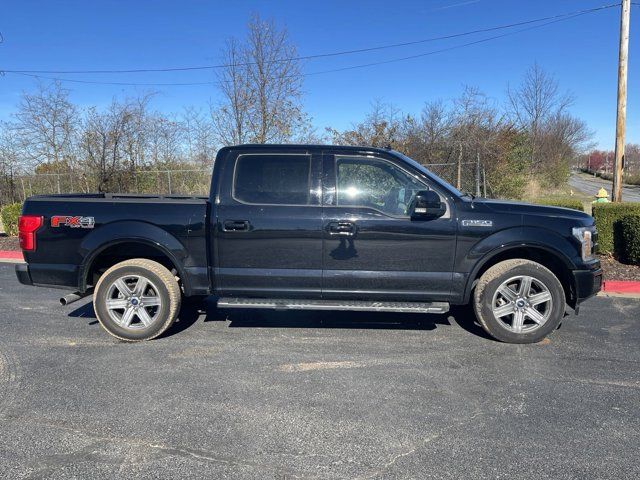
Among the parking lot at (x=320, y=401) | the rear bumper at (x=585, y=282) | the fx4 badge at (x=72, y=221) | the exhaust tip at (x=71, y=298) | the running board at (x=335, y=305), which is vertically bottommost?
the parking lot at (x=320, y=401)

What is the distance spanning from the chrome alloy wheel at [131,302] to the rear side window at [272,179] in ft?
4.36

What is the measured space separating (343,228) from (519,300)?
186cm

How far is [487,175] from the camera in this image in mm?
15422

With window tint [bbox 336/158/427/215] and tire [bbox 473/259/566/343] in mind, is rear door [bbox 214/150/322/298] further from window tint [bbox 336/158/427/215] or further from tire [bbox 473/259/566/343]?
tire [bbox 473/259/566/343]

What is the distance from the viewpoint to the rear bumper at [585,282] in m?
4.48

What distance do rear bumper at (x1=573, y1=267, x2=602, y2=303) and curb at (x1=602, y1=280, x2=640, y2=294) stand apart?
2.69 m

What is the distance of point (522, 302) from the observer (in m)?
4.53

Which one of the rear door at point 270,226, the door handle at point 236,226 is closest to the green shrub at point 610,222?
the rear door at point 270,226

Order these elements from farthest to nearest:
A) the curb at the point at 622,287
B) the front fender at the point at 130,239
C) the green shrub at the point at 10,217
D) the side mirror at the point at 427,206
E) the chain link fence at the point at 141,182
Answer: the chain link fence at the point at 141,182 → the green shrub at the point at 10,217 → the curb at the point at 622,287 → the front fender at the point at 130,239 → the side mirror at the point at 427,206

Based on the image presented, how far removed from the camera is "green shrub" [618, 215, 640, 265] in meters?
7.68

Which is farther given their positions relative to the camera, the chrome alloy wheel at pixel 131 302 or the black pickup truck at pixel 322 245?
the chrome alloy wheel at pixel 131 302

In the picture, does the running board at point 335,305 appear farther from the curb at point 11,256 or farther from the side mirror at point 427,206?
the curb at point 11,256

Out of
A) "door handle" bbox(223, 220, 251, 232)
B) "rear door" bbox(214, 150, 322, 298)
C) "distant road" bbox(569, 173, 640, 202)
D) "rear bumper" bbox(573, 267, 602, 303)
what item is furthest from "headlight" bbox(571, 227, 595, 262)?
"distant road" bbox(569, 173, 640, 202)

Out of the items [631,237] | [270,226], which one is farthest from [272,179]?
[631,237]
